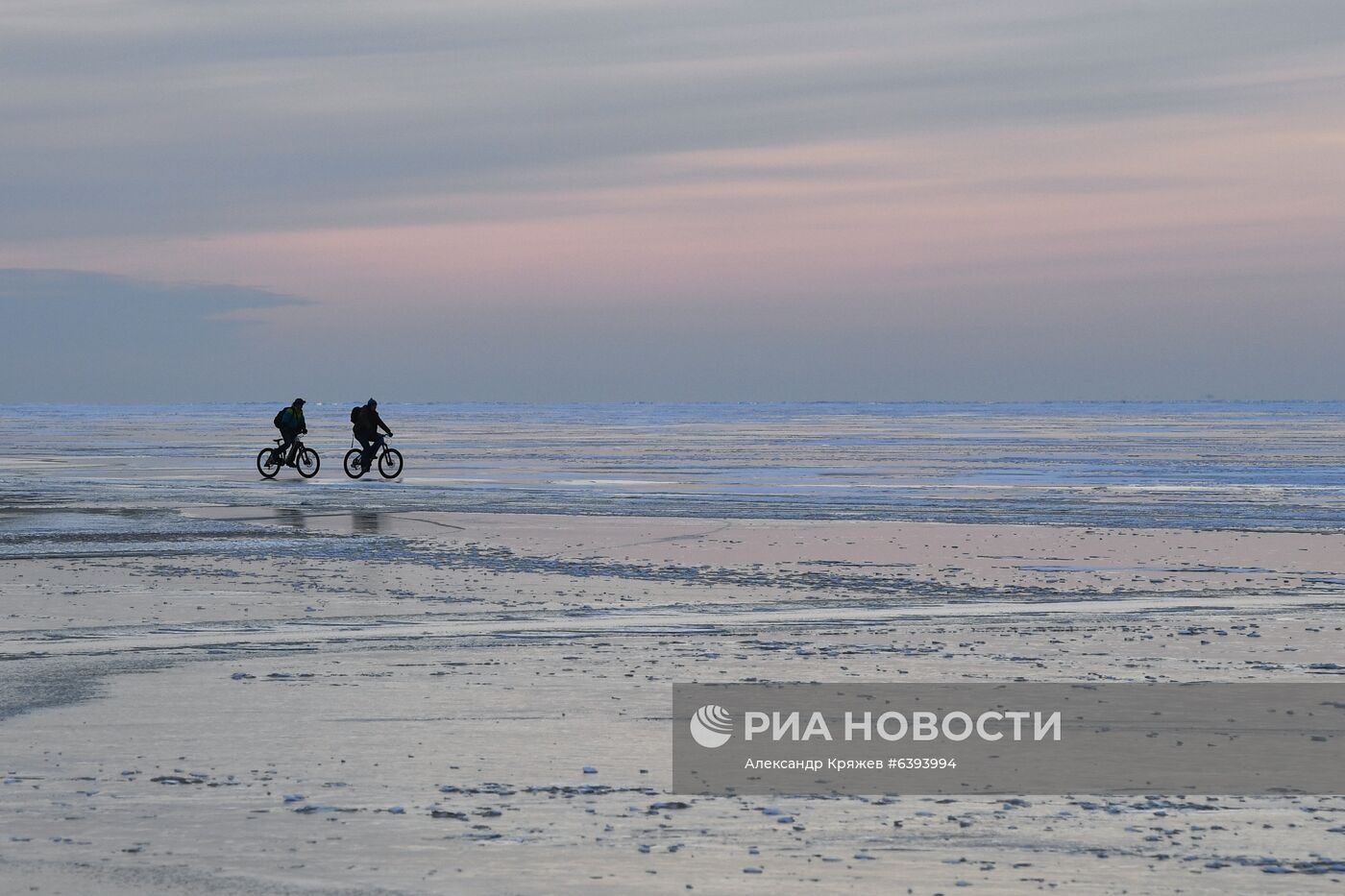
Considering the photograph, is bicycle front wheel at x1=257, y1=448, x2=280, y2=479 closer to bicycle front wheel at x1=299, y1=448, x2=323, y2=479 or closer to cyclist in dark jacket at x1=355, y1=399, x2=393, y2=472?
bicycle front wheel at x1=299, y1=448, x2=323, y2=479

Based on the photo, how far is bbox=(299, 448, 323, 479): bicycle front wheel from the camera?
4281cm

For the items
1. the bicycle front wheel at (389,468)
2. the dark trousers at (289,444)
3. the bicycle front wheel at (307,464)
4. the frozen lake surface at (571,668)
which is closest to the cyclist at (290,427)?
the dark trousers at (289,444)

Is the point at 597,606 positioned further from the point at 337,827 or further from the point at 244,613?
the point at 337,827

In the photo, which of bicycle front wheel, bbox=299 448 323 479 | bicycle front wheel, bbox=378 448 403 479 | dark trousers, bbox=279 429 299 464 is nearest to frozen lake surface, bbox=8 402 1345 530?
bicycle front wheel, bbox=299 448 323 479

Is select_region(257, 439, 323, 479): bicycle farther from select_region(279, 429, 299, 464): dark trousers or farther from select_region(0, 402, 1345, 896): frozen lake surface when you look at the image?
select_region(0, 402, 1345, 896): frozen lake surface

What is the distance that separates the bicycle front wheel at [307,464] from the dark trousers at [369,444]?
6.47ft

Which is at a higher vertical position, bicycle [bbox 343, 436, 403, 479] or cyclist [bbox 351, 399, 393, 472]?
cyclist [bbox 351, 399, 393, 472]

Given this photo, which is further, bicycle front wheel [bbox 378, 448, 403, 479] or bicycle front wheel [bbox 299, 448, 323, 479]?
bicycle front wheel [bbox 299, 448, 323, 479]

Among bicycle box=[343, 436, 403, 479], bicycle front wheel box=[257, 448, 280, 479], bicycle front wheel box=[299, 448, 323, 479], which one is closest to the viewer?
bicycle box=[343, 436, 403, 479]

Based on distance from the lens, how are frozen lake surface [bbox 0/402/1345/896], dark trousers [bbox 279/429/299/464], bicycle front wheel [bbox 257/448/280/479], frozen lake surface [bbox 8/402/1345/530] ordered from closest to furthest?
frozen lake surface [bbox 0/402/1345/896] < frozen lake surface [bbox 8/402/1345/530] < dark trousers [bbox 279/429/299/464] < bicycle front wheel [bbox 257/448/280/479]

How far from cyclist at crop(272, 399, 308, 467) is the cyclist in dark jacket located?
1411 millimetres

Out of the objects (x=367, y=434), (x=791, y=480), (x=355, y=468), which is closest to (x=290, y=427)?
(x=355, y=468)

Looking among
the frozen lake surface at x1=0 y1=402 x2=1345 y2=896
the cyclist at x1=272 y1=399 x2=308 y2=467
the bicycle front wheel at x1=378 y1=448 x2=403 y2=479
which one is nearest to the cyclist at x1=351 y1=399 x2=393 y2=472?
the bicycle front wheel at x1=378 y1=448 x2=403 y2=479

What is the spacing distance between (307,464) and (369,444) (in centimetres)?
284
